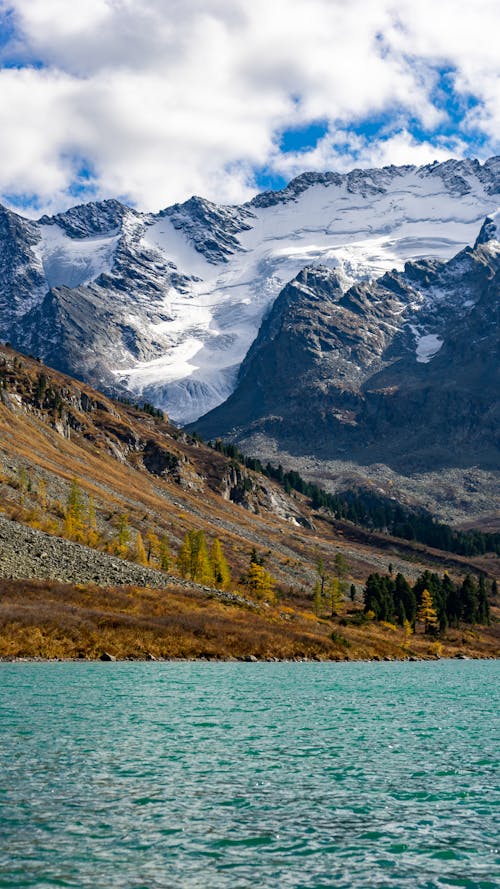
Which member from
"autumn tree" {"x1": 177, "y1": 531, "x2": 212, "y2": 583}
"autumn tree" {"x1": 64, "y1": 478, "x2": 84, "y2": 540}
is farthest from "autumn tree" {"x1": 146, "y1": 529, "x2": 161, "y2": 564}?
"autumn tree" {"x1": 64, "y1": 478, "x2": 84, "y2": 540}

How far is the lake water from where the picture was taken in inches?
747

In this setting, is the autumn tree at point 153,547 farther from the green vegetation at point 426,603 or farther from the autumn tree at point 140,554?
the green vegetation at point 426,603

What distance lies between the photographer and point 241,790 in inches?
1054

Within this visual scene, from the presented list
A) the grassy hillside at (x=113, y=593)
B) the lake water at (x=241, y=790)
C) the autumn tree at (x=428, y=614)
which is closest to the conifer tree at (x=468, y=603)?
the grassy hillside at (x=113, y=593)

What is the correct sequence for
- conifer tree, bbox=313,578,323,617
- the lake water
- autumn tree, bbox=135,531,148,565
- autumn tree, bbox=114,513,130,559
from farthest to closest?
conifer tree, bbox=313,578,323,617 < autumn tree, bbox=135,531,148,565 < autumn tree, bbox=114,513,130,559 < the lake water

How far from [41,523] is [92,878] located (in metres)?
107

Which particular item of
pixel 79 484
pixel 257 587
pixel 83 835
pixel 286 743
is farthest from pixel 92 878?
pixel 79 484

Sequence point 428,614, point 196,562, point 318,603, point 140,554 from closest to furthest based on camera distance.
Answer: point 140,554, point 196,562, point 318,603, point 428,614

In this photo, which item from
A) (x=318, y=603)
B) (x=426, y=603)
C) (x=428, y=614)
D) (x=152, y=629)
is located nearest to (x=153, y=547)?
(x=318, y=603)

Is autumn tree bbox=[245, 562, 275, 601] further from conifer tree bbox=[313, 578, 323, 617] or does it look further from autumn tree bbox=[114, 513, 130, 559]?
autumn tree bbox=[114, 513, 130, 559]

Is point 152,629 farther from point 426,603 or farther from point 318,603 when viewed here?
point 426,603

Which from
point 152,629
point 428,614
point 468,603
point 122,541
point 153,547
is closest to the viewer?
point 152,629

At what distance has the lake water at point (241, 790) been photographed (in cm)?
1898

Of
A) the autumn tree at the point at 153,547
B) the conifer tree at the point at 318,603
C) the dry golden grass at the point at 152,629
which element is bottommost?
the dry golden grass at the point at 152,629
